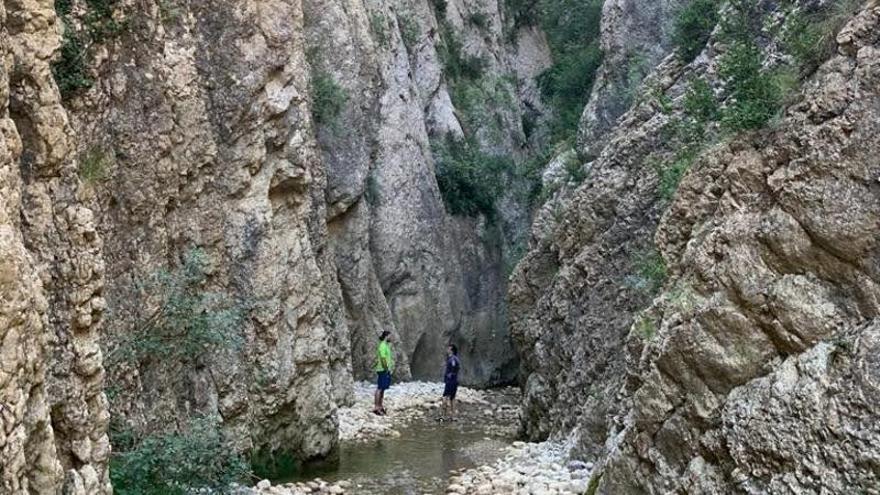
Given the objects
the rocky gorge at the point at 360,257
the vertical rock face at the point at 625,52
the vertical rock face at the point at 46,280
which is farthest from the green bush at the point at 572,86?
the vertical rock face at the point at 46,280

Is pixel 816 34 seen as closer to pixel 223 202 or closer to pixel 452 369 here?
pixel 223 202

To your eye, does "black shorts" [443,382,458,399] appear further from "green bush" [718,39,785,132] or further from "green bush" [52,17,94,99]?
"green bush" [52,17,94,99]

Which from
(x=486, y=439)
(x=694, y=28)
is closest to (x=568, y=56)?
(x=694, y=28)

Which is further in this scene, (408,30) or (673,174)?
(408,30)

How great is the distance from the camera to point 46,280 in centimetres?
746

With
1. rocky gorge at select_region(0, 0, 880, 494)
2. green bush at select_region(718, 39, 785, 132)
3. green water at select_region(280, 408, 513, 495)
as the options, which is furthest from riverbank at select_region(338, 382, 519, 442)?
green bush at select_region(718, 39, 785, 132)

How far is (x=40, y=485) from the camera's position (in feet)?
21.0

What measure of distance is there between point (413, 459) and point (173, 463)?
618cm

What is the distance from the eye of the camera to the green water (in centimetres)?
1341

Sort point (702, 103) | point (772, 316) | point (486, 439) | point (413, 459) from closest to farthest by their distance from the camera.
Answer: point (772, 316) < point (702, 103) < point (413, 459) < point (486, 439)

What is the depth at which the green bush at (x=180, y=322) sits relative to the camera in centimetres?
1059

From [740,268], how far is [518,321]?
37.4 ft

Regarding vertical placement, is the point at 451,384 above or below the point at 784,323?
below

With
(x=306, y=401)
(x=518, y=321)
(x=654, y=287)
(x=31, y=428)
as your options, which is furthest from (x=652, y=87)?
→ (x=31, y=428)
